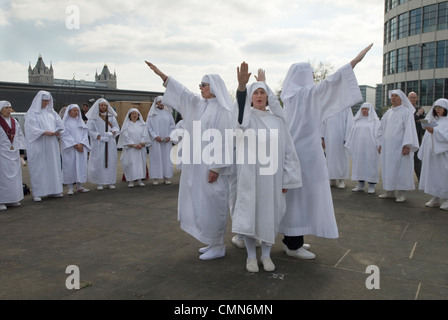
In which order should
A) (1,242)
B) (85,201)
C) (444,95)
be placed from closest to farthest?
(1,242) → (85,201) → (444,95)

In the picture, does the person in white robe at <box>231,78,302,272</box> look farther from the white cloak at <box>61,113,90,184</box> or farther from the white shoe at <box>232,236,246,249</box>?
the white cloak at <box>61,113,90,184</box>

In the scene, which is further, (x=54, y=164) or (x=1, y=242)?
(x=54, y=164)

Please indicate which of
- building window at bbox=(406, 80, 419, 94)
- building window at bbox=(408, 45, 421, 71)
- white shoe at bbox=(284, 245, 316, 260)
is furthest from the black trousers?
building window at bbox=(408, 45, 421, 71)

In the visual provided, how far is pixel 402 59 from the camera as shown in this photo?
170 feet

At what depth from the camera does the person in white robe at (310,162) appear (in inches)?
172

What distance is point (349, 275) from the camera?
4.04 m

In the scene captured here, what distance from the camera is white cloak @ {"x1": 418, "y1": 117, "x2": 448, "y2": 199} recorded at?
7.06m

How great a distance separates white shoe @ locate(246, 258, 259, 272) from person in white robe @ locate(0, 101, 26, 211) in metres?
5.31

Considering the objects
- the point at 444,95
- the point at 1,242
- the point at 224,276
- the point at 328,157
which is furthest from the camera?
the point at 444,95

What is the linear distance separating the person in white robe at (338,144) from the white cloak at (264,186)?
5347mm

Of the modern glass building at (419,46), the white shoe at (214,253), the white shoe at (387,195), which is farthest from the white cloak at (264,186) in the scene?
the modern glass building at (419,46)
